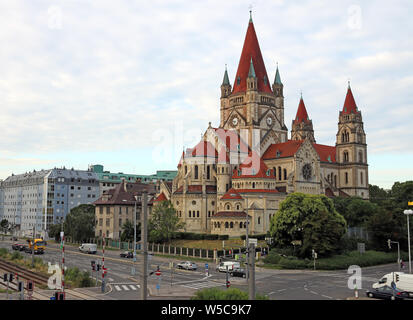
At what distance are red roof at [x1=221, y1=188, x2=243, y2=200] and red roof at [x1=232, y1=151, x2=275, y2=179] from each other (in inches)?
162

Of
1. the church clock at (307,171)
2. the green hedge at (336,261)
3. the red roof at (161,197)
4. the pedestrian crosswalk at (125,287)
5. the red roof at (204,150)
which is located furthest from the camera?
the red roof at (161,197)

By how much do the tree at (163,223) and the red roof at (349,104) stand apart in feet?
215

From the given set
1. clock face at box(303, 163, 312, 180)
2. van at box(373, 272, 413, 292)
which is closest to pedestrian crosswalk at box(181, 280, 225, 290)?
van at box(373, 272, 413, 292)

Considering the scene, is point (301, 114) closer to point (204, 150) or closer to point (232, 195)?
point (204, 150)

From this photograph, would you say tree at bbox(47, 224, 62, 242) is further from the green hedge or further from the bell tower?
the bell tower

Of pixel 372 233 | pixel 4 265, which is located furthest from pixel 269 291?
pixel 372 233

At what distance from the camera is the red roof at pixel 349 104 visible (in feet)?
420

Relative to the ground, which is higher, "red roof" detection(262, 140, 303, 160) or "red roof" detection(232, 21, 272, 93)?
"red roof" detection(232, 21, 272, 93)

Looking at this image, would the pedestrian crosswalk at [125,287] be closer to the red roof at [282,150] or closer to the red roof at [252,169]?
the red roof at [252,169]

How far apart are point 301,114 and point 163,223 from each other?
7565cm

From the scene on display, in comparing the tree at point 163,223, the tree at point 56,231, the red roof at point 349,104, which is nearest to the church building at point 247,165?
the tree at point 163,223

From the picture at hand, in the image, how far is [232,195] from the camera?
94.2 metres

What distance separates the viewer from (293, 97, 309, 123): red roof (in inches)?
5768
